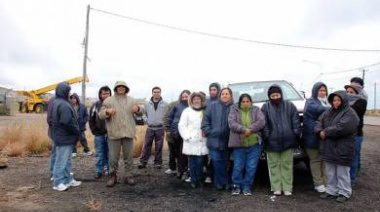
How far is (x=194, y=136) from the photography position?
6574mm

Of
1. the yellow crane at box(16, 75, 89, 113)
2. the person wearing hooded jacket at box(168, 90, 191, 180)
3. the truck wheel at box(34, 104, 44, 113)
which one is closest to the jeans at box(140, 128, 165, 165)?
the person wearing hooded jacket at box(168, 90, 191, 180)

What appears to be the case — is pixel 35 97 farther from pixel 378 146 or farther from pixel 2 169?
pixel 378 146

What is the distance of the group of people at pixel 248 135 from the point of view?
5.66 meters

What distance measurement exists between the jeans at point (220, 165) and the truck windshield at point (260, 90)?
180 centimetres

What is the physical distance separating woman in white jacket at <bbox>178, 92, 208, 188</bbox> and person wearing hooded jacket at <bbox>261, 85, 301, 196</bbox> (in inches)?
45.8

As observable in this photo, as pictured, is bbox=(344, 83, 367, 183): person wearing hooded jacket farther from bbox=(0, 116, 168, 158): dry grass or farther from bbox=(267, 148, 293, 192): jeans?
bbox=(0, 116, 168, 158): dry grass

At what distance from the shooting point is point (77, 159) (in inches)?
385

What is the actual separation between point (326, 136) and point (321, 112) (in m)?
0.49

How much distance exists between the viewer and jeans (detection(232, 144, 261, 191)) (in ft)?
20.1

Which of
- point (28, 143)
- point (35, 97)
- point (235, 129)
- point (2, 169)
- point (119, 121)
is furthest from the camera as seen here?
point (35, 97)

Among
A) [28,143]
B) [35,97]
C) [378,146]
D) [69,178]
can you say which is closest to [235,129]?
[69,178]

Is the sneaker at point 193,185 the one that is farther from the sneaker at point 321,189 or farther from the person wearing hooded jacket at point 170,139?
the sneaker at point 321,189

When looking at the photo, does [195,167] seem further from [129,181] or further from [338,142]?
[338,142]

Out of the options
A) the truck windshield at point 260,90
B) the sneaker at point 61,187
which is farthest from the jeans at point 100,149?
the truck windshield at point 260,90
